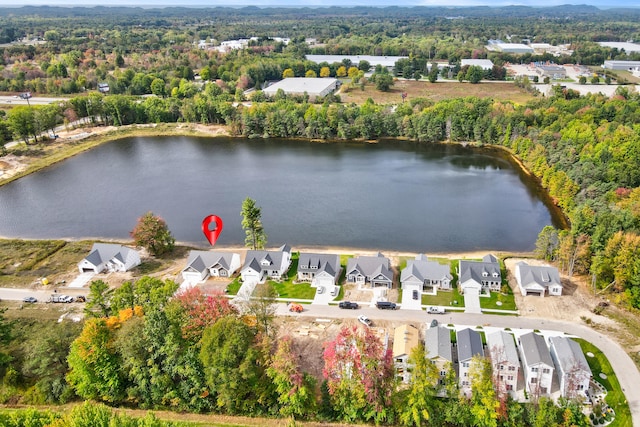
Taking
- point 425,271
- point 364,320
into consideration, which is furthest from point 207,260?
point 425,271

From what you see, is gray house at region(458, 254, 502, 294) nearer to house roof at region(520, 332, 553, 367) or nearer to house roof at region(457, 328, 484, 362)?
house roof at region(457, 328, 484, 362)

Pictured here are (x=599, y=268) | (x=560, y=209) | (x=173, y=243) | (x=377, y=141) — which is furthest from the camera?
(x=377, y=141)

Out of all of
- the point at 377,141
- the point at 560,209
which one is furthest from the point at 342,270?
the point at 377,141

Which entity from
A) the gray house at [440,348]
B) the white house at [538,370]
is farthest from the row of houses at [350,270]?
the white house at [538,370]

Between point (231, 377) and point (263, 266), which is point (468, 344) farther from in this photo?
point (263, 266)

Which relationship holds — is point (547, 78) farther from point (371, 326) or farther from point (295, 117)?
point (371, 326)

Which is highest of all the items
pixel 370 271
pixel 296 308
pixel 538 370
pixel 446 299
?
pixel 538 370

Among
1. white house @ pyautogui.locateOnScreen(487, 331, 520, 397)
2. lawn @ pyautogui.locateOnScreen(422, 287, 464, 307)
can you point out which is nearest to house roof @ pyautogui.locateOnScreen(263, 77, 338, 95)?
lawn @ pyautogui.locateOnScreen(422, 287, 464, 307)
